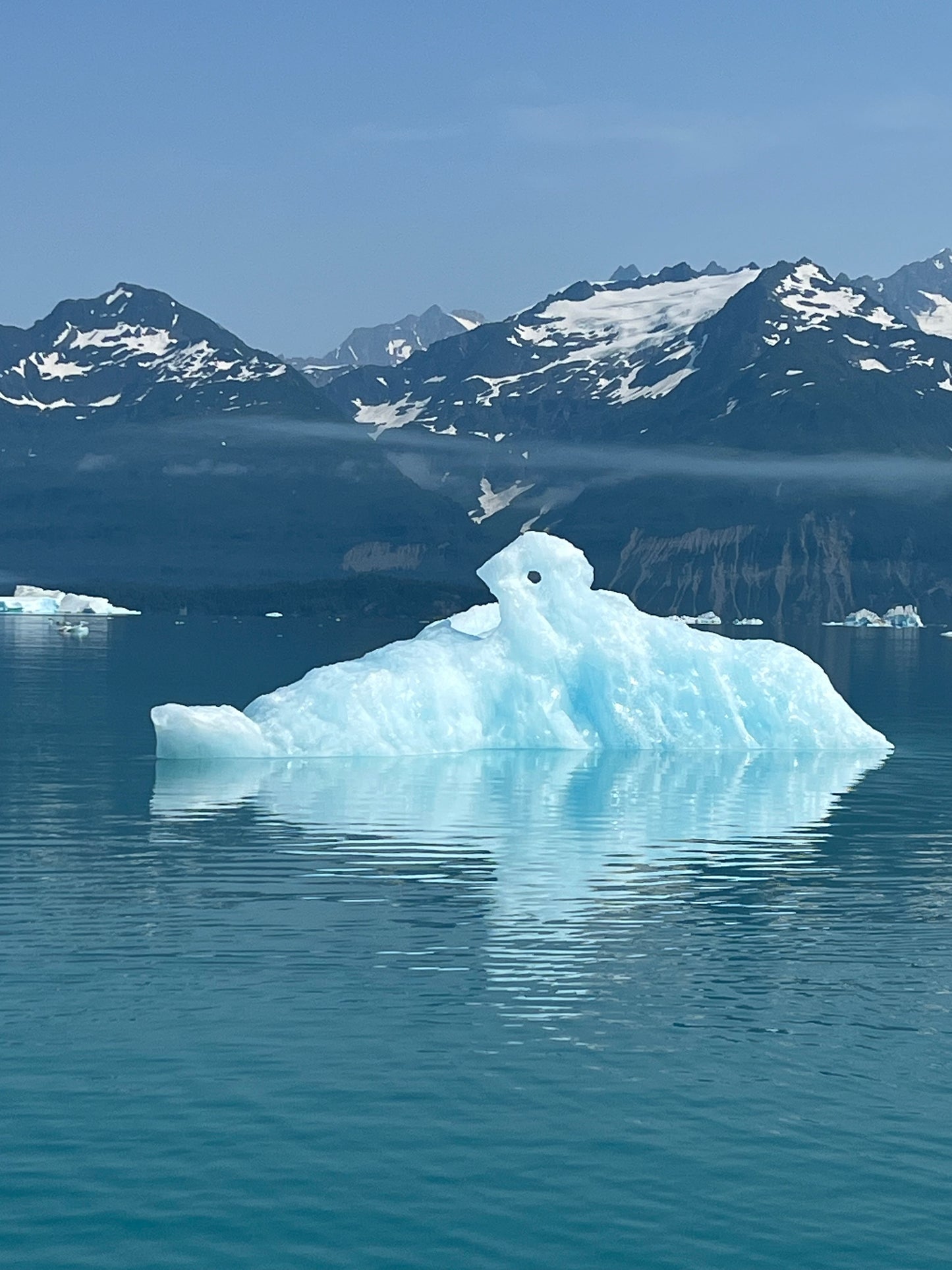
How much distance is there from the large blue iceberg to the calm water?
11323 millimetres

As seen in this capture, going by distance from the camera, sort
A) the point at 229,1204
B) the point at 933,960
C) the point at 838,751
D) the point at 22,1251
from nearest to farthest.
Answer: the point at 22,1251 → the point at 229,1204 → the point at 933,960 → the point at 838,751

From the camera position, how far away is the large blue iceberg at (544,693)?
207 ft

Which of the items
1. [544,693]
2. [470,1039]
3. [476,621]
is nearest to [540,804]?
[544,693]

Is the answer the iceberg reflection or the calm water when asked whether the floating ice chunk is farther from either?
→ the calm water

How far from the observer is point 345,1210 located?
64.3ft

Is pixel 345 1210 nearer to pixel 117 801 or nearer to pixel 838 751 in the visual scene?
pixel 117 801

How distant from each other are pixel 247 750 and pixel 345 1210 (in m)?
44.3

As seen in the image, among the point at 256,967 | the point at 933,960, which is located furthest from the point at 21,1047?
the point at 933,960

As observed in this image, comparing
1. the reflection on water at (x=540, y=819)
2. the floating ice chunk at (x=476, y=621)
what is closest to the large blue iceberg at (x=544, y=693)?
the floating ice chunk at (x=476, y=621)

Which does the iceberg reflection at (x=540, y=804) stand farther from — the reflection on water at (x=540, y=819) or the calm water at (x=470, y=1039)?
the calm water at (x=470, y=1039)

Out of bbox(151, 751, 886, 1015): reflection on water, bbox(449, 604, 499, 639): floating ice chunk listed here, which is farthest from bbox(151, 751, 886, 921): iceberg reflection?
bbox(449, 604, 499, 639): floating ice chunk

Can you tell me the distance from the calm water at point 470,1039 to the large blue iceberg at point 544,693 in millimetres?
11323

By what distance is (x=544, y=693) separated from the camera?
6731 centimetres

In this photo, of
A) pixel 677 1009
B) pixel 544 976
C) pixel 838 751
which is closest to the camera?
pixel 677 1009
